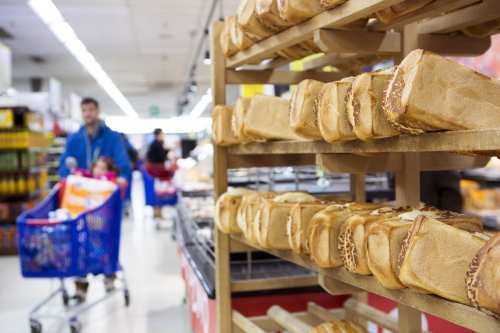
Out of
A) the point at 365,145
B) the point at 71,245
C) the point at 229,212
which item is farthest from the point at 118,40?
the point at 365,145

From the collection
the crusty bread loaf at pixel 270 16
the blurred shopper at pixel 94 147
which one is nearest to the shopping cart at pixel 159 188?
the blurred shopper at pixel 94 147

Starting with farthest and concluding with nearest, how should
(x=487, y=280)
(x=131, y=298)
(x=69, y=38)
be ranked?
(x=69, y=38) → (x=131, y=298) → (x=487, y=280)

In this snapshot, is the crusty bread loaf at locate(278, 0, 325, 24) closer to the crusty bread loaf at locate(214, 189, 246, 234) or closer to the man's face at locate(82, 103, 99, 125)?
the crusty bread loaf at locate(214, 189, 246, 234)

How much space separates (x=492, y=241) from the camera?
0.91 meters

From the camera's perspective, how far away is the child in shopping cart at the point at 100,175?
4.21 metres

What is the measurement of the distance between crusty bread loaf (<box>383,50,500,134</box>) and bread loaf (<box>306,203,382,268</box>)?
0.44 m

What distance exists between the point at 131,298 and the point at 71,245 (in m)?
1.29

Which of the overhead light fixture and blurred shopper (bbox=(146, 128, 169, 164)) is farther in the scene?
blurred shopper (bbox=(146, 128, 169, 164))

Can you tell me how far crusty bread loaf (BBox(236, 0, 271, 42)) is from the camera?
1.77 m

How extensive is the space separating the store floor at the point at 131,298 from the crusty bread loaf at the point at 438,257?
2.96m

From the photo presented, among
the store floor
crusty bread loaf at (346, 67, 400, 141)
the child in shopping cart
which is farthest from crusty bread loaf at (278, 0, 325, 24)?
the child in shopping cart

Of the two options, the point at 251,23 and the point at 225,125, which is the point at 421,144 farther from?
the point at 225,125

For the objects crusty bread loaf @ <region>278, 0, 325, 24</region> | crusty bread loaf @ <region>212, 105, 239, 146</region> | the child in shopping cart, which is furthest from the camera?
the child in shopping cart

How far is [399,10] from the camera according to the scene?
1379mm
